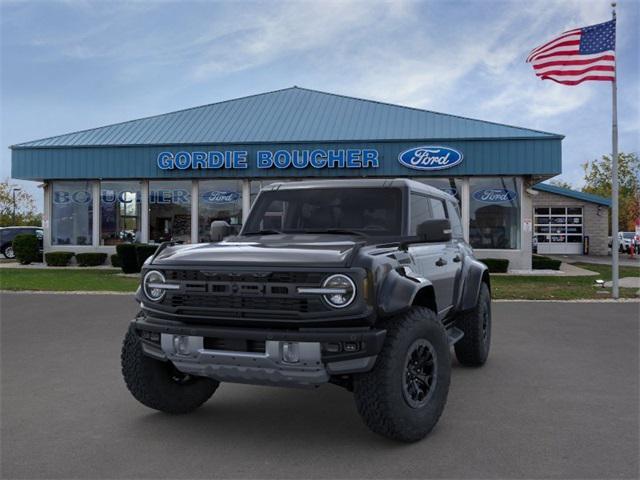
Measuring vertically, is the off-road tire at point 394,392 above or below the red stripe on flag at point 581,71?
below

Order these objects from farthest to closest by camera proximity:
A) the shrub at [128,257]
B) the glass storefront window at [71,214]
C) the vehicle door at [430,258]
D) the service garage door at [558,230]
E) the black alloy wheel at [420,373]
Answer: the service garage door at [558,230] → the glass storefront window at [71,214] → the shrub at [128,257] → the vehicle door at [430,258] → the black alloy wheel at [420,373]

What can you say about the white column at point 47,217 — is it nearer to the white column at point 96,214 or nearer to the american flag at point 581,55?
the white column at point 96,214

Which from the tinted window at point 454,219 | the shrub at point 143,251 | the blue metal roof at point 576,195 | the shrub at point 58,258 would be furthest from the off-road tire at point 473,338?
the blue metal roof at point 576,195

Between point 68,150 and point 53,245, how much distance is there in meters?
4.20

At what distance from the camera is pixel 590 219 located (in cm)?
3566

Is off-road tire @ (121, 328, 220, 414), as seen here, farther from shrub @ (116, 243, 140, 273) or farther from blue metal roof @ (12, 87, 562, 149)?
blue metal roof @ (12, 87, 562, 149)

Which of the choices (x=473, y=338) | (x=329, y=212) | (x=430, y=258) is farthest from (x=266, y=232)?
(x=473, y=338)

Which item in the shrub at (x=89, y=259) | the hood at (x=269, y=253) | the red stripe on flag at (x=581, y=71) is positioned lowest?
the shrub at (x=89, y=259)

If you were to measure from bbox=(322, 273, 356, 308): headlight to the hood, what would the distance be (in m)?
0.09

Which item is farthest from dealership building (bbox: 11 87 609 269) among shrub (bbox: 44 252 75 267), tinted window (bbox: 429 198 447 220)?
tinted window (bbox: 429 198 447 220)

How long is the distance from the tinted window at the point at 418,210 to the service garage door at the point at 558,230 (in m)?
32.3

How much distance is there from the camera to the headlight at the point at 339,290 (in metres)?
3.92

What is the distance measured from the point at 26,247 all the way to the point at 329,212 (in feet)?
77.5

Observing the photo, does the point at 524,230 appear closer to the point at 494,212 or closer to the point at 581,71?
the point at 494,212
